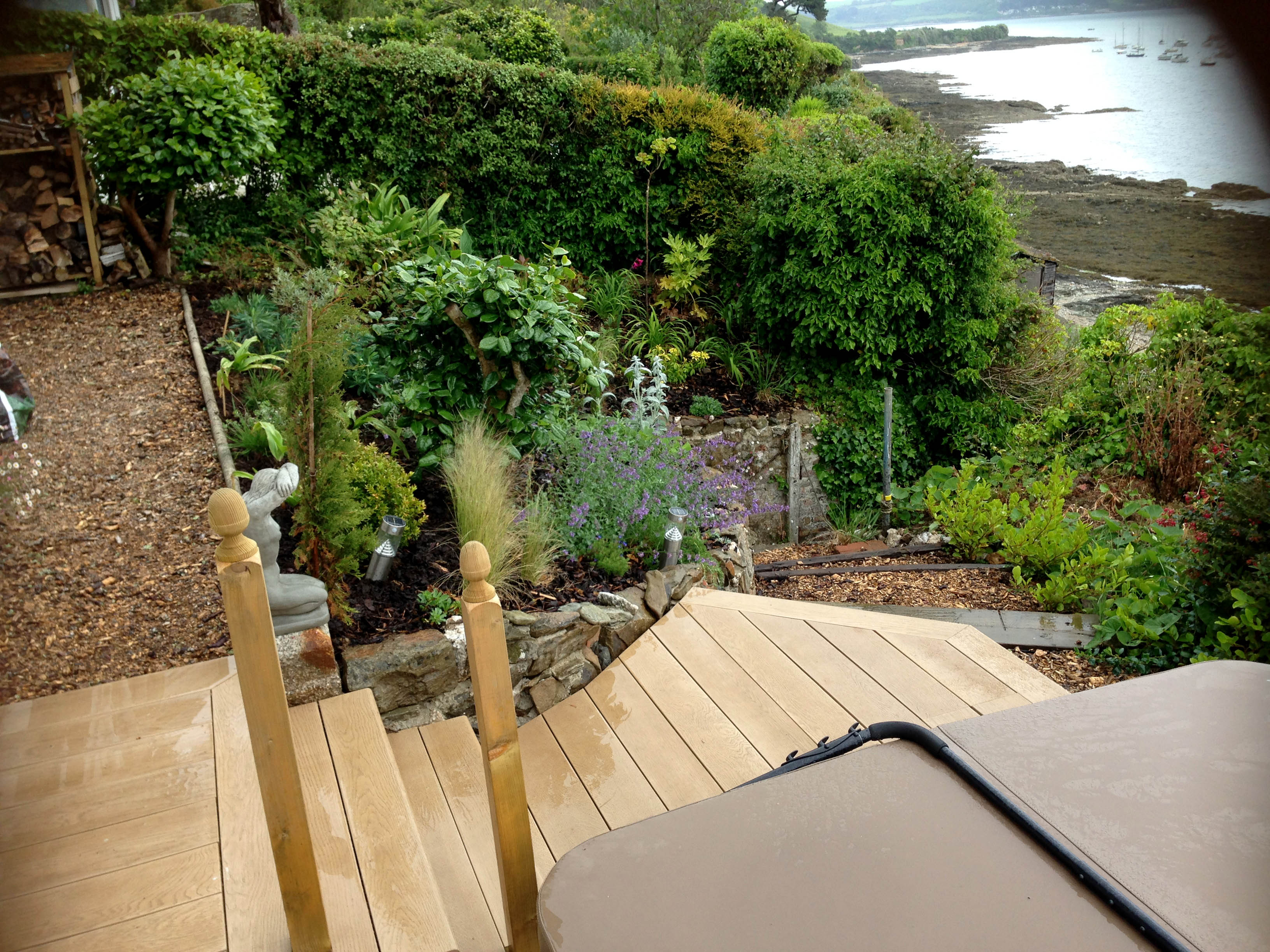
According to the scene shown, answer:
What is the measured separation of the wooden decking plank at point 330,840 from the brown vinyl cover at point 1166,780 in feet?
4.50

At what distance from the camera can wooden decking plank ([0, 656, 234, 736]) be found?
8.11 ft

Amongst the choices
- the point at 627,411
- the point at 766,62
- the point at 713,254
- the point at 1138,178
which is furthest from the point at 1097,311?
the point at 1138,178

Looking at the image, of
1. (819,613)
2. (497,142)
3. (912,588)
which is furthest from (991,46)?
(497,142)

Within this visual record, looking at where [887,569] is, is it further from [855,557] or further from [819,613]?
[819,613]

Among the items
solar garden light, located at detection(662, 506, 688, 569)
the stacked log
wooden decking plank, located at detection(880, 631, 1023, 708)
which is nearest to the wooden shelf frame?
the stacked log

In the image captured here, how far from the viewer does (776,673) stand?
10.8 ft

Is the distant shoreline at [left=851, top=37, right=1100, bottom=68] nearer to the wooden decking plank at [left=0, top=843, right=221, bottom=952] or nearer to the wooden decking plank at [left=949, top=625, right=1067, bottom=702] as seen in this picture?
the wooden decking plank at [left=0, top=843, right=221, bottom=952]

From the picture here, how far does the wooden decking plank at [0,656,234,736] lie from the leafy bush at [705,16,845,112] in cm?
1062

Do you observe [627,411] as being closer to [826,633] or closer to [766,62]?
[826,633]

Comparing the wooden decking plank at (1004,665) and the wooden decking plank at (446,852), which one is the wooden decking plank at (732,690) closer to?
the wooden decking plank at (1004,665)

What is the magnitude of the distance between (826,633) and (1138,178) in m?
3.14

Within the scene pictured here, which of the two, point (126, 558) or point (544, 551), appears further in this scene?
point (544, 551)

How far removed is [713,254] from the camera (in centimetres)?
745

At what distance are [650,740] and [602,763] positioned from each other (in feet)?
0.64
